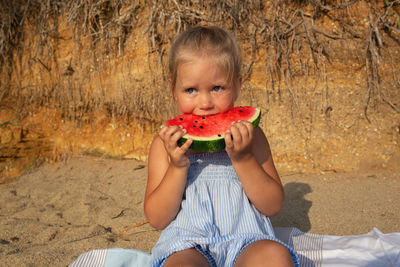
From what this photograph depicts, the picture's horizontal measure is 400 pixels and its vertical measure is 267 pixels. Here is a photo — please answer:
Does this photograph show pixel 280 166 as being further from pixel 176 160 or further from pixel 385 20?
pixel 176 160

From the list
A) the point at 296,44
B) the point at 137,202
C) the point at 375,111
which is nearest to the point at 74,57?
the point at 137,202

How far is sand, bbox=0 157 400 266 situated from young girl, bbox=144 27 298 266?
0.83 m

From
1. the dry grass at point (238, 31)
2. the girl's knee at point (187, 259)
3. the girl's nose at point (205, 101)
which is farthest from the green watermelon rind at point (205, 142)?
the dry grass at point (238, 31)

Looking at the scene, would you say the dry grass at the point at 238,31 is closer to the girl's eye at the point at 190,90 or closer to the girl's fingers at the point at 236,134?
the girl's eye at the point at 190,90

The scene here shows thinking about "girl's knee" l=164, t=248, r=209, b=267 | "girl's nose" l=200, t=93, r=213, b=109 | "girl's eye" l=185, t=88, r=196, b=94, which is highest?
"girl's eye" l=185, t=88, r=196, b=94

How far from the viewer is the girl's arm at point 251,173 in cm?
191

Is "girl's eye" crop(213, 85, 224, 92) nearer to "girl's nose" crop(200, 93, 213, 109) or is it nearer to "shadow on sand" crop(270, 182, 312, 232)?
"girl's nose" crop(200, 93, 213, 109)

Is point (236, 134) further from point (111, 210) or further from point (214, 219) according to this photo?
point (111, 210)

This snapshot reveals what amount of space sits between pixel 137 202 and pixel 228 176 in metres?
1.75

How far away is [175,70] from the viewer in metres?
2.24

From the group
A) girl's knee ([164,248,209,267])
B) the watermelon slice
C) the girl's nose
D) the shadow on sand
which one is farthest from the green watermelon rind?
the shadow on sand

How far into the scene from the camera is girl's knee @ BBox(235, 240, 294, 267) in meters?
1.71

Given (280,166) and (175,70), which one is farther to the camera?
(280,166)

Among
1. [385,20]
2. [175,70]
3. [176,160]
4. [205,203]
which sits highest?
[385,20]
